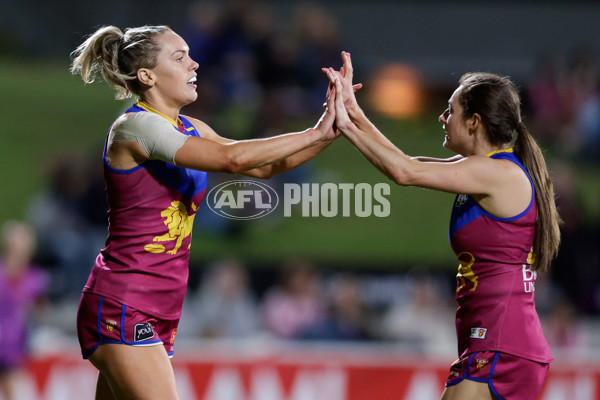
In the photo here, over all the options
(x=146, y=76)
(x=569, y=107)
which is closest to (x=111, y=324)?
(x=146, y=76)

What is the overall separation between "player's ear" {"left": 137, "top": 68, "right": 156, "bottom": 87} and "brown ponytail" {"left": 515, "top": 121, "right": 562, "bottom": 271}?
4.90 feet

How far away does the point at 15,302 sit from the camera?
6914mm

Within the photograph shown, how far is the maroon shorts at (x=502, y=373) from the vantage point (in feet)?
11.1

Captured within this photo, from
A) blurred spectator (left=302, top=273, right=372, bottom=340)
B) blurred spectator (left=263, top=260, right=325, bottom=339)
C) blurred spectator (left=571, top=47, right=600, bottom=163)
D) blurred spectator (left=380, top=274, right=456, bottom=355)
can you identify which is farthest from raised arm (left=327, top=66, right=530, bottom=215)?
blurred spectator (left=571, top=47, right=600, bottom=163)

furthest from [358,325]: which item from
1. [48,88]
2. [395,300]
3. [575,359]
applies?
[48,88]

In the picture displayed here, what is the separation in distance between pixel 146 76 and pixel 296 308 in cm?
443

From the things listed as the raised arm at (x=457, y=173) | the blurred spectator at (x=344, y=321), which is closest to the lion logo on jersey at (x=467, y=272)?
the raised arm at (x=457, y=173)

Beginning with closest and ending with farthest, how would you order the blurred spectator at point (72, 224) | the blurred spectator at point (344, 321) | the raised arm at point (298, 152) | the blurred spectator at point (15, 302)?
the raised arm at point (298, 152) → the blurred spectator at point (15, 302) → the blurred spectator at point (344, 321) → the blurred spectator at point (72, 224)

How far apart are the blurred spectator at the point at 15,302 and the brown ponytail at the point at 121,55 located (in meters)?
3.63

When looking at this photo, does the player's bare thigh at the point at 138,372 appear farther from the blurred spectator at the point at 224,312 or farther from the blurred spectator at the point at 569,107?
the blurred spectator at the point at 569,107

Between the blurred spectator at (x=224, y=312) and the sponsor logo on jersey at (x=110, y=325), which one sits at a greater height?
the sponsor logo on jersey at (x=110, y=325)

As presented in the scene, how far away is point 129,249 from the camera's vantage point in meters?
3.43

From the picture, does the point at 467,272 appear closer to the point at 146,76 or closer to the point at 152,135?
the point at 152,135

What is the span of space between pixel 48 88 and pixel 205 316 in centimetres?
418
